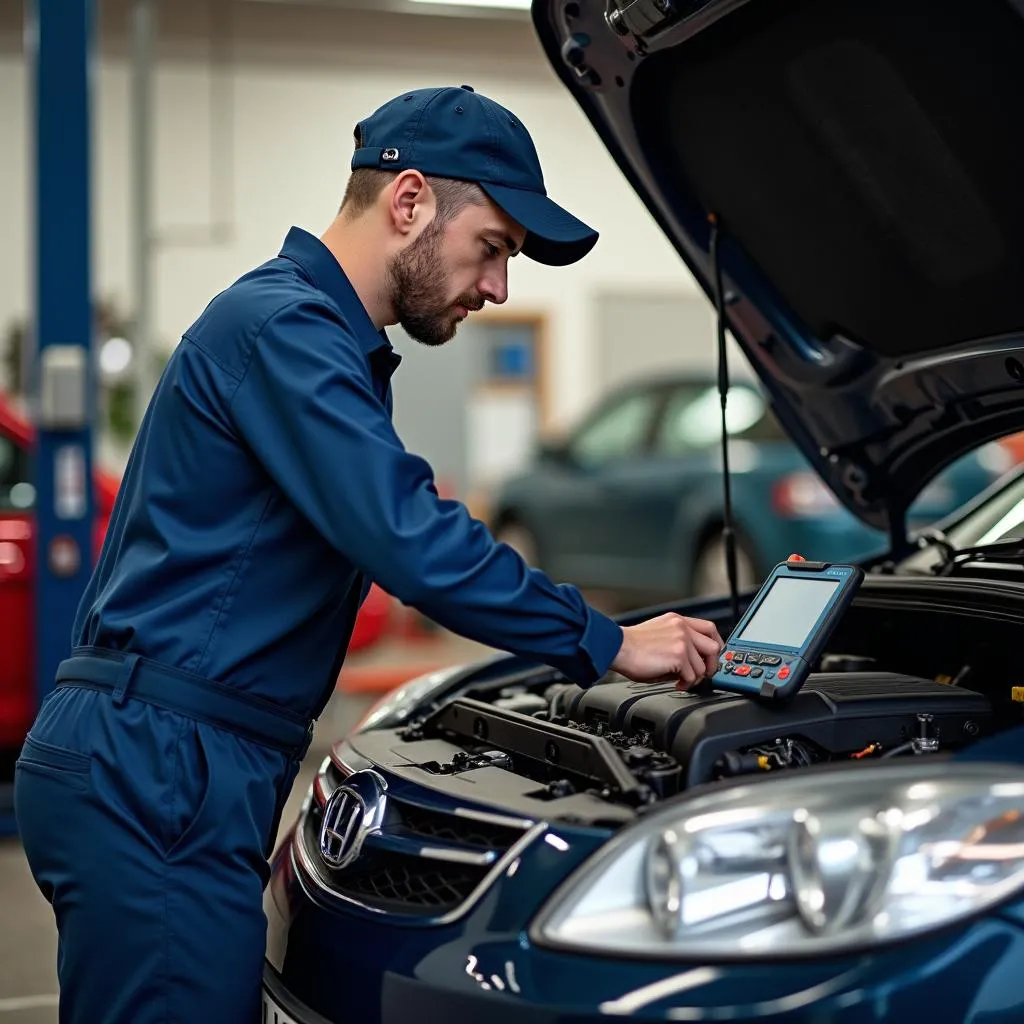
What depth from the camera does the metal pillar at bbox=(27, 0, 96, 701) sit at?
4422 mm

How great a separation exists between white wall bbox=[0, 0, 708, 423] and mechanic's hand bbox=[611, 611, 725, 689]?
12183 mm

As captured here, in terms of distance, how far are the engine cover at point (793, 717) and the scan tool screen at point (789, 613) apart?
2.9 inches

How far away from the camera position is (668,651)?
1.79 m

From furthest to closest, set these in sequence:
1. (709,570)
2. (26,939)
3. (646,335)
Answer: (646,335), (709,570), (26,939)

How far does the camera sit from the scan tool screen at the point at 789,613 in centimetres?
188

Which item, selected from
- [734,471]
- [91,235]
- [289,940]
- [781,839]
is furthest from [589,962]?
[734,471]

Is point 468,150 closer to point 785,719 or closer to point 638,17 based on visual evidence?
point 638,17

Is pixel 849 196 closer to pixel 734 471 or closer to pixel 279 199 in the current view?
pixel 734 471

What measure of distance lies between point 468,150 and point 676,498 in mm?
6531

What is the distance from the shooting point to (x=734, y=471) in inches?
300

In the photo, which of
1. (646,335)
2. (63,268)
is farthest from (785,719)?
(646,335)

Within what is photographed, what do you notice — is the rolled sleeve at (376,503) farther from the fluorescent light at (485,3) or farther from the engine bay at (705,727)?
the fluorescent light at (485,3)

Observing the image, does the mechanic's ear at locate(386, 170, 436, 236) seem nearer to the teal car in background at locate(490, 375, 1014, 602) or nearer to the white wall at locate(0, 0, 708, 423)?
the teal car in background at locate(490, 375, 1014, 602)

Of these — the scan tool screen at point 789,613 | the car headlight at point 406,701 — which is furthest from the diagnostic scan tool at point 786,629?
the car headlight at point 406,701
